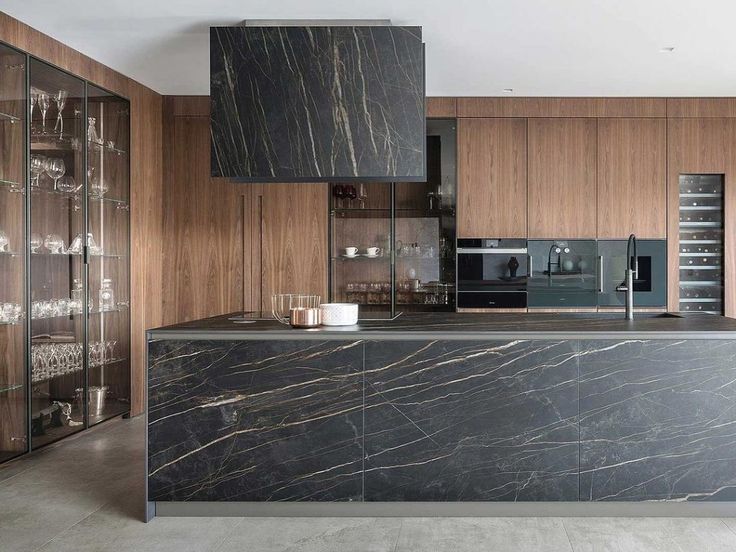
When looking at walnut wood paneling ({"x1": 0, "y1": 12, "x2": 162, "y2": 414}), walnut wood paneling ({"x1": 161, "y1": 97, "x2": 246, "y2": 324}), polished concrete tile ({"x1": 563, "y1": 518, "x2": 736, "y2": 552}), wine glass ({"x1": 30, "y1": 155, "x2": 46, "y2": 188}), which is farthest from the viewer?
walnut wood paneling ({"x1": 161, "y1": 97, "x2": 246, "y2": 324})

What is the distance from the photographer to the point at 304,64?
3775 millimetres

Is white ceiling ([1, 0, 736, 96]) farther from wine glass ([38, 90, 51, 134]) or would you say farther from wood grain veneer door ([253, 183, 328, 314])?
wood grain veneer door ([253, 183, 328, 314])

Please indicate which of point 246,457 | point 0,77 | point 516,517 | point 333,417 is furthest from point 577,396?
point 0,77

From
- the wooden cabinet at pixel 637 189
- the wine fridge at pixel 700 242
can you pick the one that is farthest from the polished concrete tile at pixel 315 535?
the wine fridge at pixel 700 242

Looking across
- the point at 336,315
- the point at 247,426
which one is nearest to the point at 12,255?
the point at 247,426

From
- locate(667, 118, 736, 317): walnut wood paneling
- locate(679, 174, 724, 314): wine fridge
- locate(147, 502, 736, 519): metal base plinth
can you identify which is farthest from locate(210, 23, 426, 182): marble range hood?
locate(679, 174, 724, 314): wine fridge

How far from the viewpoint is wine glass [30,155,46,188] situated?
411 centimetres

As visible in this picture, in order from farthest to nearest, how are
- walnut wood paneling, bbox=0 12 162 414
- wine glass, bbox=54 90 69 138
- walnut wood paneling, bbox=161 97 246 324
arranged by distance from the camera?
walnut wood paneling, bbox=161 97 246 324, walnut wood paneling, bbox=0 12 162 414, wine glass, bbox=54 90 69 138

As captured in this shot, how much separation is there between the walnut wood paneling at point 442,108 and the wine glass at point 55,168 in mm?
2884

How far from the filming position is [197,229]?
590 cm

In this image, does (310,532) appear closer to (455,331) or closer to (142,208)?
(455,331)

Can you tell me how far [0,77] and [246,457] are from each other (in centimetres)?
250

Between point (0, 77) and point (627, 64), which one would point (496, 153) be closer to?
point (627, 64)

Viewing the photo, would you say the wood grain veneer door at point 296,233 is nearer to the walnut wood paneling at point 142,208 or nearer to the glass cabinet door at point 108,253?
the walnut wood paneling at point 142,208
